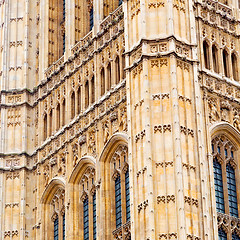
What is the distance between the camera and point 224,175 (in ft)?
158

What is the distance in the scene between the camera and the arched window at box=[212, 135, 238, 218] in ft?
156

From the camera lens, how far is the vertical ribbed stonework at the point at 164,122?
43750 millimetres

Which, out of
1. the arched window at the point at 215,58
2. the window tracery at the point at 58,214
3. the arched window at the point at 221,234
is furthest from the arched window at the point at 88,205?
the arched window at the point at 215,58

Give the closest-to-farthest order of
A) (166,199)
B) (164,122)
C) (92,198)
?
1. (166,199)
2. (164,122)
3. (92,198)

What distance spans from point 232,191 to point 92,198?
6285 mm

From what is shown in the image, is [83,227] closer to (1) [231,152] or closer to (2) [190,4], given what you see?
(1) [231,152]

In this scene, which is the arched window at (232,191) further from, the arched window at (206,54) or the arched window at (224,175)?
the arched window at (206,54)

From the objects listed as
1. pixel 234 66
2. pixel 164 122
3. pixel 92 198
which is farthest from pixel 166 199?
pixel 234 66

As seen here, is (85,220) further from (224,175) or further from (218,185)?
(224,175)

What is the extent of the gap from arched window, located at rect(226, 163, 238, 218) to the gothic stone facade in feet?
0.16

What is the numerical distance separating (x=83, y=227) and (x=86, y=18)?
1082cm

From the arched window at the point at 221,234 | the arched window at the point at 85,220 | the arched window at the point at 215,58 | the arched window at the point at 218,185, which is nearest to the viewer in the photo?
the arched window at the point at 221,234

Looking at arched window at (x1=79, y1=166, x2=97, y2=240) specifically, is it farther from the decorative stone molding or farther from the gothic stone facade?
the decorative stone molding

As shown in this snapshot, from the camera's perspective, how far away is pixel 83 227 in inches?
2004
